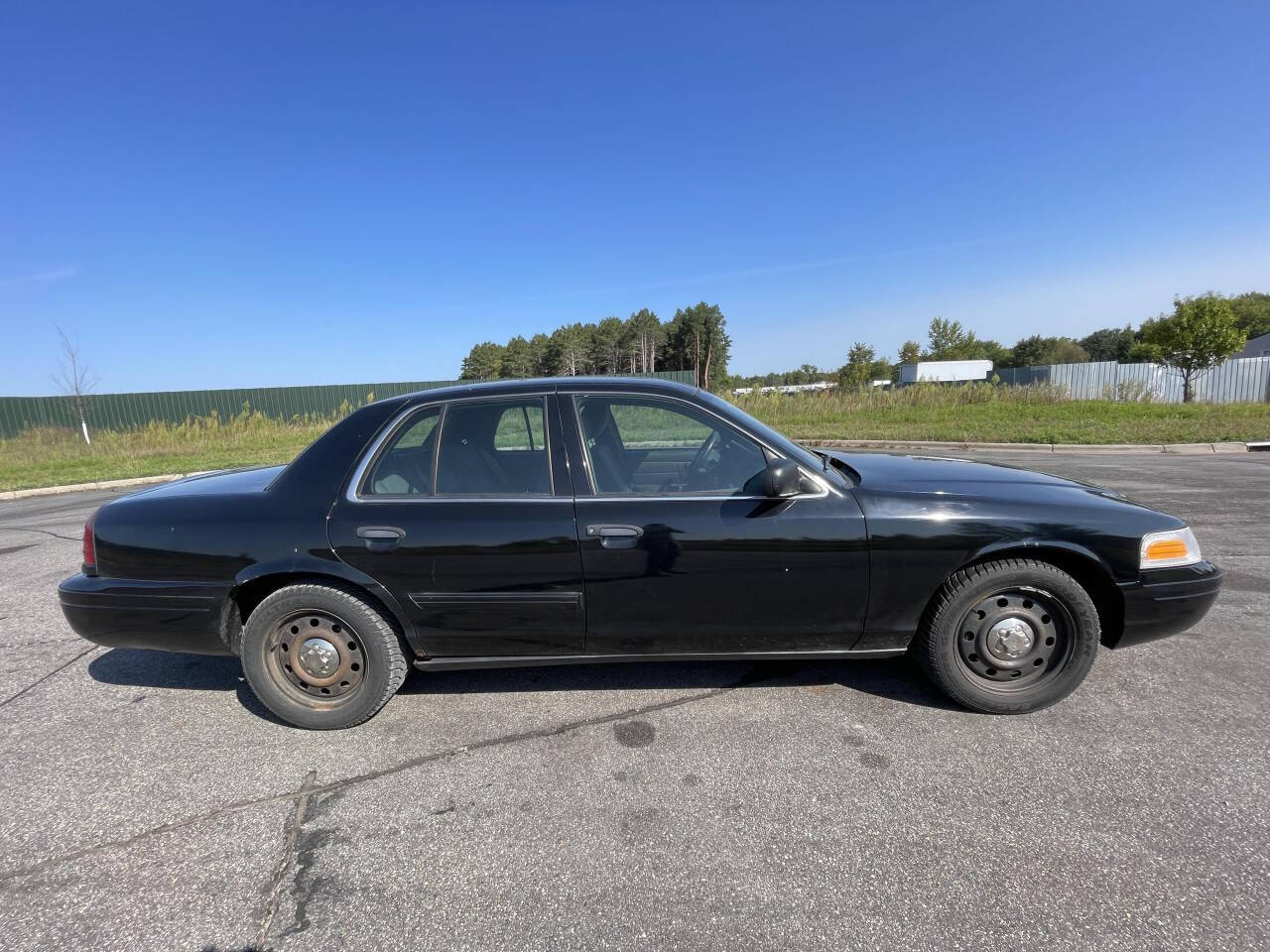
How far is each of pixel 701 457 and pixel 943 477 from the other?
1208 millimetres

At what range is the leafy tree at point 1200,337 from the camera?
25.8 meters

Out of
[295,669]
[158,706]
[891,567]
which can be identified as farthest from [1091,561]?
[158,706]

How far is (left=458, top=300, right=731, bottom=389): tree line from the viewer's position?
63.2 metres

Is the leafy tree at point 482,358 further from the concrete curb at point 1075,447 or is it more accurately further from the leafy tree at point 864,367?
the concrete curb at point 1075,447

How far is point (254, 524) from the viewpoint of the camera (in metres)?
2.74

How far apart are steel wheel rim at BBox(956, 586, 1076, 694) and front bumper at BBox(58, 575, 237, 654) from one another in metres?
3.49

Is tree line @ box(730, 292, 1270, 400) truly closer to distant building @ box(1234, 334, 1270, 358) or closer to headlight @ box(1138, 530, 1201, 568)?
distant building @ box(1234, 334, 1270, 358)

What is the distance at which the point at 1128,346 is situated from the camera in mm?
69125

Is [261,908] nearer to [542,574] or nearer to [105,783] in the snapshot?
[105,783]

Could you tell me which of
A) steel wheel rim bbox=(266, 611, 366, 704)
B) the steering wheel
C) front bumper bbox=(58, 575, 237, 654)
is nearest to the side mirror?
the steering wheel

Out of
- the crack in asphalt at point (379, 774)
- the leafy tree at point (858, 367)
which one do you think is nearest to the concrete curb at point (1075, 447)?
the crack in asphalt at point (379, 774)

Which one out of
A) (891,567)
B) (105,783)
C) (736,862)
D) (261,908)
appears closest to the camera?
(261,908)

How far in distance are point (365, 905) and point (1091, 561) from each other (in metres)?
3.16

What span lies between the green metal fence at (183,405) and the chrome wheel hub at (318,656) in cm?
2101
